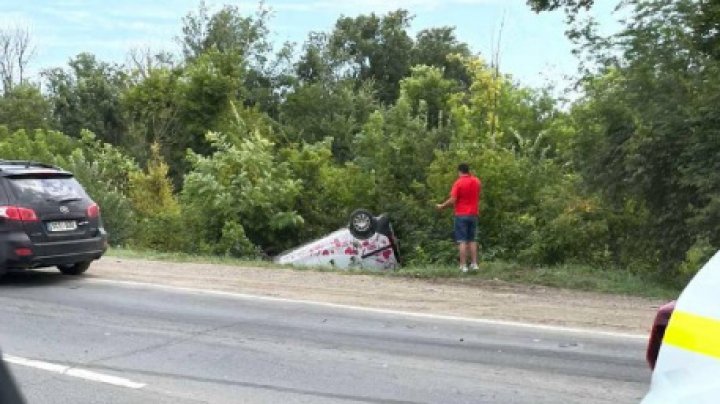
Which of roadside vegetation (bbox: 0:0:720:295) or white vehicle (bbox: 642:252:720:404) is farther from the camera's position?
roadside vegetation (bbox: 0:0:720:295)

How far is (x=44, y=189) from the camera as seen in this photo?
11.8 meters

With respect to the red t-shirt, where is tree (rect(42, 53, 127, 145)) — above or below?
above

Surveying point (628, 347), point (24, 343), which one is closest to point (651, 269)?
point (628, 347)

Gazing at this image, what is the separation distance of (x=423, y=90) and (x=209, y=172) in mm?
19199

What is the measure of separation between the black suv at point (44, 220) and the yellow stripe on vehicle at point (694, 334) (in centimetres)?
1018

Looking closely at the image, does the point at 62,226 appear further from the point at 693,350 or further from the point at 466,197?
the point at 693,350

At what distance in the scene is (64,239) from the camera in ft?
38.3

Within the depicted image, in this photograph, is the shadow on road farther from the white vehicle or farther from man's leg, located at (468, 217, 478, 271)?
the white vehicle

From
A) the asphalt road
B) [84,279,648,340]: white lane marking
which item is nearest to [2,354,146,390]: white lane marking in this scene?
the asphalt road

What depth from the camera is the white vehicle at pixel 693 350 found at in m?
2.30

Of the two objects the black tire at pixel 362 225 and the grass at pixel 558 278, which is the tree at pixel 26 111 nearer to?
the black tire at pixel 362 225

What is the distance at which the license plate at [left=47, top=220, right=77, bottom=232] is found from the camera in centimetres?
1156

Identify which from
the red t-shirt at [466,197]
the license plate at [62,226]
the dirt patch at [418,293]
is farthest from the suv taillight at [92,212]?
the red t-shirt at [466,197]

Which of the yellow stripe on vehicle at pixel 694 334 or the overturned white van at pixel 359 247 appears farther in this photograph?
the overturned white van at pixel 359 247
